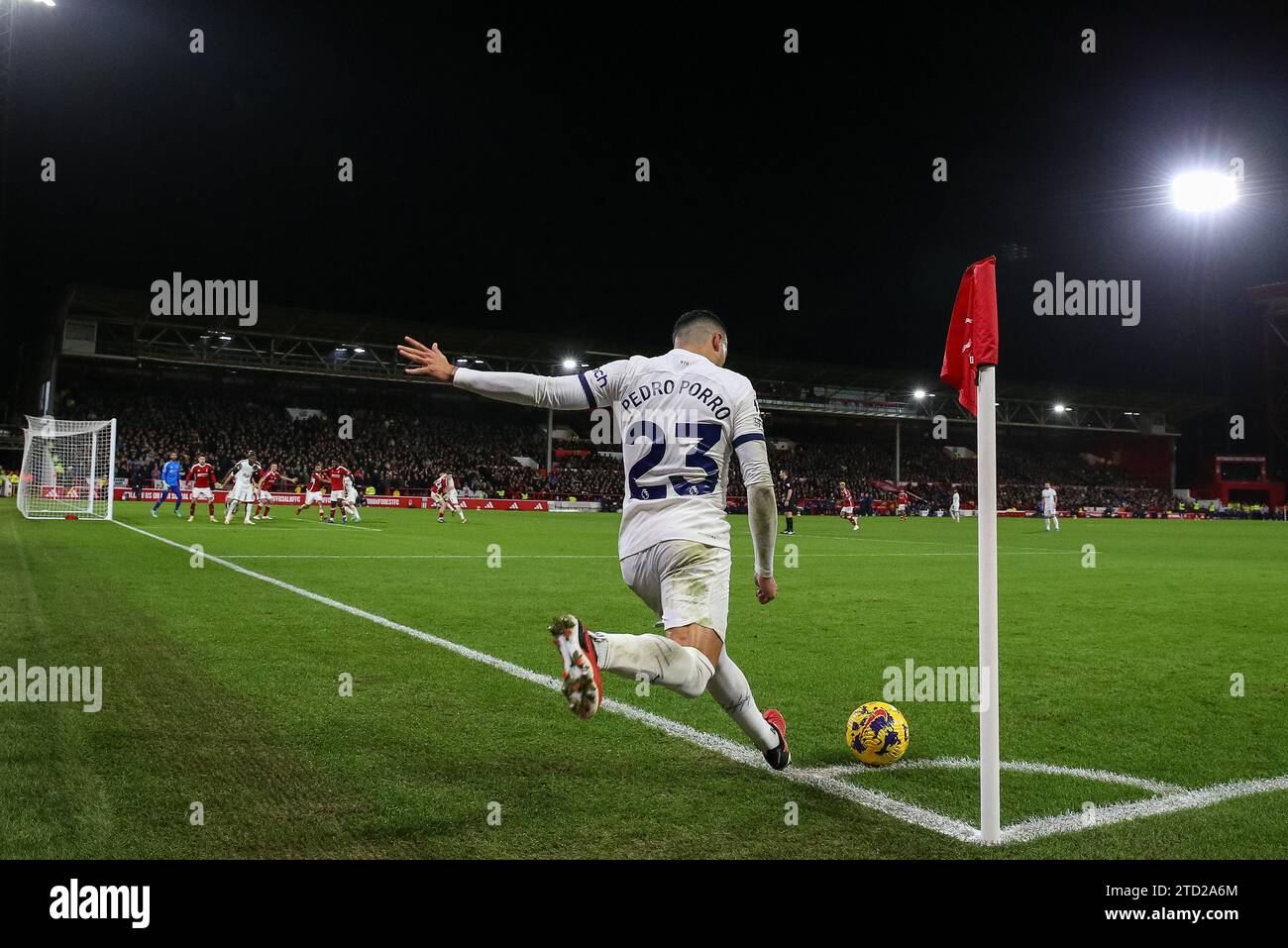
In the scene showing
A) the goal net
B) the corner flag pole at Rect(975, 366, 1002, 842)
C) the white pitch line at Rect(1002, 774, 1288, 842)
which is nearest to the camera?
the corner flag pole at Rect(975, 366, 1002, 842)

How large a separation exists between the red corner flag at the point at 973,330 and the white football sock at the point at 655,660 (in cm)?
153

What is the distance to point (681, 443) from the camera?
402cm

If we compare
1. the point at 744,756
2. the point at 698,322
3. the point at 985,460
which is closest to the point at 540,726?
the point at 744,756

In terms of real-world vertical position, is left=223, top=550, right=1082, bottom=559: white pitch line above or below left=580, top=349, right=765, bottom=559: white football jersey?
below

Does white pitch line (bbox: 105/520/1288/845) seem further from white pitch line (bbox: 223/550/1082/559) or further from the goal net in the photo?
the goal net

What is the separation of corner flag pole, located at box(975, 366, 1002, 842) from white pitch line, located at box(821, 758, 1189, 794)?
2.76 feet

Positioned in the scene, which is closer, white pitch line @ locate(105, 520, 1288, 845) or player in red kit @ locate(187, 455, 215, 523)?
white pitch line @ locate(105, 520, 1288, 845)

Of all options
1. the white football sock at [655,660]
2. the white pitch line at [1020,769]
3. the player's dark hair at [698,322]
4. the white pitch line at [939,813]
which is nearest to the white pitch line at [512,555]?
the white pitch line at [939,813]

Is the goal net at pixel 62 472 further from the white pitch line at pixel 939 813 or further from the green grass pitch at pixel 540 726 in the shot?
the white pitch line at pixel 939 813

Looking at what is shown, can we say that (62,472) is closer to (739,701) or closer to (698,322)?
(698,322)

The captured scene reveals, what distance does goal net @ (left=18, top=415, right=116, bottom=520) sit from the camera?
87.7 feet

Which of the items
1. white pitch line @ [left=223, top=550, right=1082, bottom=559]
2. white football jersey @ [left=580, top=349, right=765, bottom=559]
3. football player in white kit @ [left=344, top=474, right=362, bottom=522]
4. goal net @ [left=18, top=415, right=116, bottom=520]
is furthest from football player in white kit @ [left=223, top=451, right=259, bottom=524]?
white football jersey @ [left=580, top=349, right=765, bottom=559]

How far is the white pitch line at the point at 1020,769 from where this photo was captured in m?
4.35
